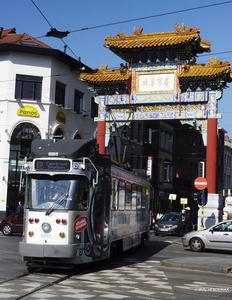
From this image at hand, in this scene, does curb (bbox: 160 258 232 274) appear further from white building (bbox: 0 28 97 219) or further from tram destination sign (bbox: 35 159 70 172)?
white building (bbox: 0 28 97 219)

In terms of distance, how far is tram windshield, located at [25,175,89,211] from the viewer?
13.5 m

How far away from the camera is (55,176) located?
1361 cm

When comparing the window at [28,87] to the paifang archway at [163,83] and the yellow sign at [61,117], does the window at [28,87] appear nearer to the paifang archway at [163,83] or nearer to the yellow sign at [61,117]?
the yellow sign at [61,117]

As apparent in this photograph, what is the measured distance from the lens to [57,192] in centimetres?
1352

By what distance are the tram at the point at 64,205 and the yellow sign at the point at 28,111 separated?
84.2ft

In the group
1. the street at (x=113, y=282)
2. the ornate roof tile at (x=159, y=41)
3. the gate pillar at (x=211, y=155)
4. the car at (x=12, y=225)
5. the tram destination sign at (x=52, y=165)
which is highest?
the ornate roof tile at (x=159, y=41)

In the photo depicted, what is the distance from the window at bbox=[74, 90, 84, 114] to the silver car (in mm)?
23787

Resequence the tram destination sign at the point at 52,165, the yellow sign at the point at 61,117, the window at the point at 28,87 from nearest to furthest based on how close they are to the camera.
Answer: the tram destination sign at the point at 52,165
the window at the point at 28,87
the yellow sign at the point at 61,117

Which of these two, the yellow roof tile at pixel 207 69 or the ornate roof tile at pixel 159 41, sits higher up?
the ornate roof tile at pixel 159 41

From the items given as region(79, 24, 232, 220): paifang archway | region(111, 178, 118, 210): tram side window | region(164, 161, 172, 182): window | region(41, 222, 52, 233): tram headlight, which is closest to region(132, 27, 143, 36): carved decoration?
region(79, 24, 232, 220): paifang archway

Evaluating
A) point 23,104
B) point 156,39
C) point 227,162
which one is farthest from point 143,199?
point 227,162

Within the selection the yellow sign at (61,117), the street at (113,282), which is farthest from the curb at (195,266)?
the yellow sign at (61,117)

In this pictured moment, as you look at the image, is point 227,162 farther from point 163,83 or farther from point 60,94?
point 163,83

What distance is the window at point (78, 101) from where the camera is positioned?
4447 centimetres
